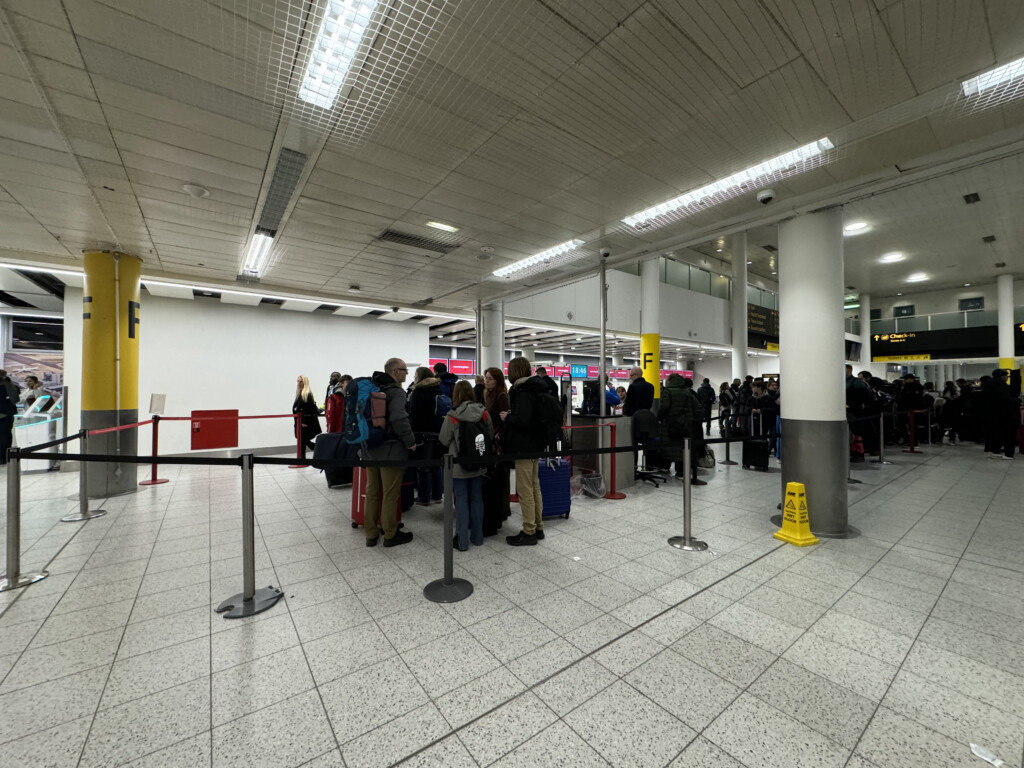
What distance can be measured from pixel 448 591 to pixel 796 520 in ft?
10.1

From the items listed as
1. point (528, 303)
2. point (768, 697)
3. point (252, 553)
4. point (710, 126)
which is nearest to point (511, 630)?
point (768, 697)

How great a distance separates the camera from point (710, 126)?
10.1 feet

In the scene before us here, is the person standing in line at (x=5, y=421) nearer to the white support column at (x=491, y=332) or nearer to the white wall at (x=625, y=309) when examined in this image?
the white support column at (x=491, y=332)

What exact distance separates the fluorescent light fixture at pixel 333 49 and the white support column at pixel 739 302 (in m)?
10.8

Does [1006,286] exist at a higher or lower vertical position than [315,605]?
higher

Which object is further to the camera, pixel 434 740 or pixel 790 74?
pixel 790 74

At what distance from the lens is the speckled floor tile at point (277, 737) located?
156cm

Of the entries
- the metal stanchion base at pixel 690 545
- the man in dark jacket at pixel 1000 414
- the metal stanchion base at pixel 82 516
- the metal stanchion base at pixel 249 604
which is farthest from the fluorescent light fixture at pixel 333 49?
the man in dark jacket at pixel 1000 414

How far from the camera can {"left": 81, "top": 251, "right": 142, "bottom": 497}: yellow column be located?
5477 mm

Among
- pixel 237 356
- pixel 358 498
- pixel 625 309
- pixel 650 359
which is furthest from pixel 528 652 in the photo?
pixel 625 309

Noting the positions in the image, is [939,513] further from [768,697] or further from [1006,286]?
[1006,286]

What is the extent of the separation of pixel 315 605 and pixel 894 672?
317cm

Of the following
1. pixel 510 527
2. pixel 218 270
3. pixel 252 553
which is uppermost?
pixel 218 270

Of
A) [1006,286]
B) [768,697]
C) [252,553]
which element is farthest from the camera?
[1006,286]
